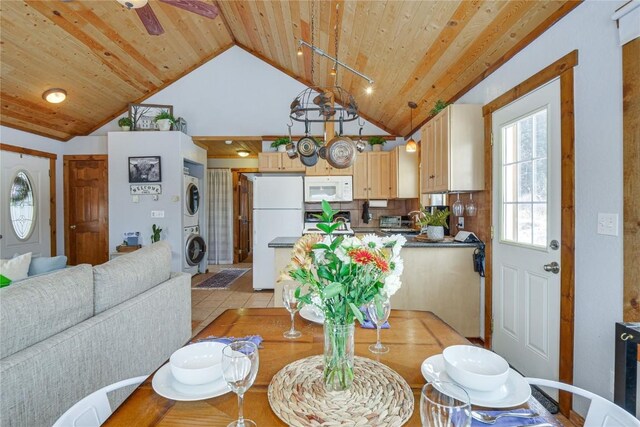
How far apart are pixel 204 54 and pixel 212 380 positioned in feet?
17.5

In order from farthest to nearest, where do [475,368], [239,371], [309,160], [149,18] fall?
[309,160] → [149,18] → [475,368] → [239,371]

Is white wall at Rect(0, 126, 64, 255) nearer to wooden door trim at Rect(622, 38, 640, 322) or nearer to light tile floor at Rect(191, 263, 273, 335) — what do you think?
light tile floor at Rect(191, 263, 273, 335)

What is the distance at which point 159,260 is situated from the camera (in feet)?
7.20

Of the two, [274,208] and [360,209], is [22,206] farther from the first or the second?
[360,209]

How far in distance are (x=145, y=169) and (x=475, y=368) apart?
517 cm

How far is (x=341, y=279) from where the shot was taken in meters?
0.80

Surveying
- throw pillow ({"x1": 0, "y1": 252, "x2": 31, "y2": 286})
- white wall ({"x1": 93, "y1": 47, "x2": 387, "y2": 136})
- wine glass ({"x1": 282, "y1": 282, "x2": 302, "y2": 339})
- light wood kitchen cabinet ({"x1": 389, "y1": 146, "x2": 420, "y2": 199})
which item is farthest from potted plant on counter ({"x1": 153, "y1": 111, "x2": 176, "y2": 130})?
wine glass ({"x1": 282, "y1": 282, "x2": 302, "y2": 339})

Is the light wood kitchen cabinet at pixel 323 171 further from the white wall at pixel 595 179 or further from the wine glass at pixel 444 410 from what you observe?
the wine glass at pixel 444 410

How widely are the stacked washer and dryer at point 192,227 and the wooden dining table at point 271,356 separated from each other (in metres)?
3.97

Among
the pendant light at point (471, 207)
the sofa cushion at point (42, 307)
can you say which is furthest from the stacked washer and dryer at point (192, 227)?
the pendant light at point (471, 207)

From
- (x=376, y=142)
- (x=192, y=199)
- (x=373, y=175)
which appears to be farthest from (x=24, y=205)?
(x=376, y=142)

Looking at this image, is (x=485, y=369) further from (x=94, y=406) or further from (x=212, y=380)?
(x=94, y=406)

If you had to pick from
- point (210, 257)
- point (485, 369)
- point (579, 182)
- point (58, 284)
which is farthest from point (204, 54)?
point (485, 369)

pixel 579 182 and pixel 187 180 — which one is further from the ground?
pixel 187 180
